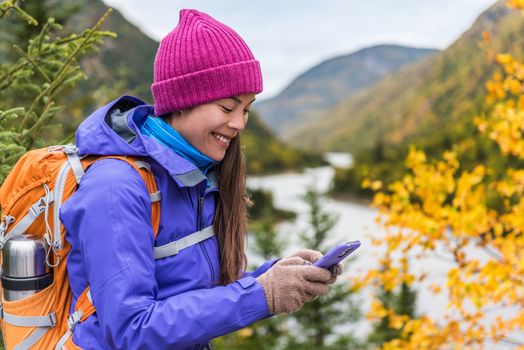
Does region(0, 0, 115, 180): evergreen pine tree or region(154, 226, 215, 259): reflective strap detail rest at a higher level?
region(0, 0, 115, 180): evergreen pine tree

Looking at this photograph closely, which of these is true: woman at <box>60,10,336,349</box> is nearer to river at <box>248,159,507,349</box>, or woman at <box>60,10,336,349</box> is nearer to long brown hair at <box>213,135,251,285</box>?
long brown hair at <box>213,135,251,285</box>

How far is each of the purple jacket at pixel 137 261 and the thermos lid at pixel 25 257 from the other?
11cm

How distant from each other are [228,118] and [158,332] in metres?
0.65

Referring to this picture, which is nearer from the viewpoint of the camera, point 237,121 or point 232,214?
point 237,121

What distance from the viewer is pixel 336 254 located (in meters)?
1.43

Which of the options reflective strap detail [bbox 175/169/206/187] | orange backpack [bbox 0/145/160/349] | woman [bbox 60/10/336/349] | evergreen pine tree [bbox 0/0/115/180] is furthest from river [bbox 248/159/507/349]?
orange backpack [bbox 0/145/160/349]

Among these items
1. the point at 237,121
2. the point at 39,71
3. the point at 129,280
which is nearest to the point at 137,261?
the point at 129,280

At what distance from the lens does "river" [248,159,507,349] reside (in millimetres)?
6675

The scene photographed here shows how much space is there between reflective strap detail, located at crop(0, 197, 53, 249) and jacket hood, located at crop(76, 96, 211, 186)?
0.20 metres

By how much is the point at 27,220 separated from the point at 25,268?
143mm

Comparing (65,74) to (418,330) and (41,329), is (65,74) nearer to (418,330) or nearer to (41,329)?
(41,329)

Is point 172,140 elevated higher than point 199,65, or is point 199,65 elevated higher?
point 199,65

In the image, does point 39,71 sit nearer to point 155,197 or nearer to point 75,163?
point 75,163

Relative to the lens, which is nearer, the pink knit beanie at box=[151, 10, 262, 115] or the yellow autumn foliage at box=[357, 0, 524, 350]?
the pink knit beanie at box=[151, 10, 262, 115]
